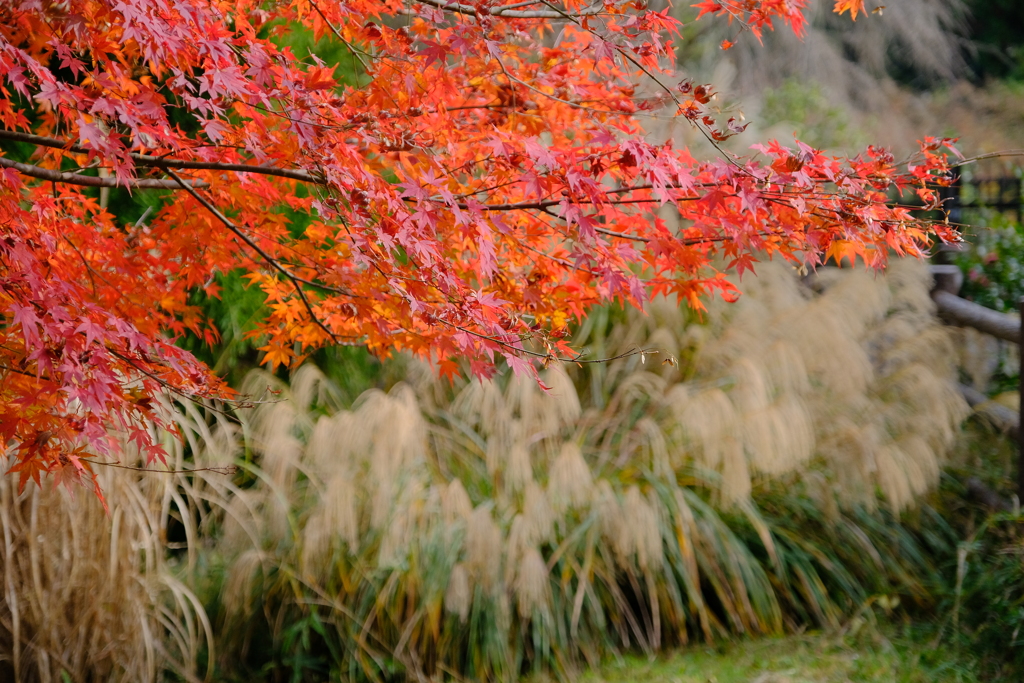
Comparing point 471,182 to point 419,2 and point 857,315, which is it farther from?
point 857,315

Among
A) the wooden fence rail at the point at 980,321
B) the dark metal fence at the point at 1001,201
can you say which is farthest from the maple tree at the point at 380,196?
the dark metal fence at the point at 1001,201

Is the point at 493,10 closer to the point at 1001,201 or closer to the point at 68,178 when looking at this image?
the point at 68,178

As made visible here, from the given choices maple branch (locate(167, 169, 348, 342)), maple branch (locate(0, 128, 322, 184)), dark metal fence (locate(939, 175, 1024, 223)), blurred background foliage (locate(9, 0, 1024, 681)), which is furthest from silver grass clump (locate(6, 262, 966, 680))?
dark metal fence (locate(939, 175, 1024, 223))

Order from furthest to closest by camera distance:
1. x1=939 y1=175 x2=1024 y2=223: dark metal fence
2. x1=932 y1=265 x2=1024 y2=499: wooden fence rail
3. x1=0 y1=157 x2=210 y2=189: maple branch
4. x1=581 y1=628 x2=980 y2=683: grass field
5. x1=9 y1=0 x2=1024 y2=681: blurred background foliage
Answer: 1. x1=939 y1=175 x2=1024 y2=223: dark metal fence
2. x1=932 y1=265 x2=1024 y2=499: wooden fence rail
3. x1=581 y1=628 x2=980 y2=683: grass field
4. x1=9 y1=0 x2=1024 y2=681: blurred background foliage
5. x1=0 y1=157 x2=210 y2=189: maple branch

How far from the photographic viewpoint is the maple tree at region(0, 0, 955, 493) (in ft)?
5.73

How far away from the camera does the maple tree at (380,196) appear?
5.73 feet

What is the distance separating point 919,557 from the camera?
3953 mm

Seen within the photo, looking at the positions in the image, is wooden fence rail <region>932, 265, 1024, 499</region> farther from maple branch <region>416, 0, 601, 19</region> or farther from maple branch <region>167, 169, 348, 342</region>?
maple branch <region>167, 169, 348, 342</region>

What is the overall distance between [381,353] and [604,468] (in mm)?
1953

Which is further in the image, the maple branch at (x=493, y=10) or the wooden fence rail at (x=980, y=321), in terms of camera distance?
the wooden fence rail at (x=980, y=321)

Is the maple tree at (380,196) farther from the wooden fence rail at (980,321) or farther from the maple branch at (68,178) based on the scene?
the wooden fence rail at (980,321)

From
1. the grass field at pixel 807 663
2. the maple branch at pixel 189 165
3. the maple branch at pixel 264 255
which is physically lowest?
the grass field at pixel 807 663

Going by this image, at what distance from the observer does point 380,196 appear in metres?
1.81

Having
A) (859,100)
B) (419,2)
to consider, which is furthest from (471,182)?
(859,100)
